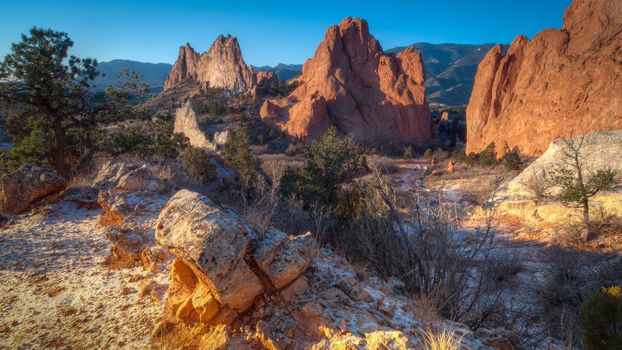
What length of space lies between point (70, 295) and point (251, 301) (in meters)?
2.12

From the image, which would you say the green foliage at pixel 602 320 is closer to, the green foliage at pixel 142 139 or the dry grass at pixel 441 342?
the dry grass at pixel 441 342

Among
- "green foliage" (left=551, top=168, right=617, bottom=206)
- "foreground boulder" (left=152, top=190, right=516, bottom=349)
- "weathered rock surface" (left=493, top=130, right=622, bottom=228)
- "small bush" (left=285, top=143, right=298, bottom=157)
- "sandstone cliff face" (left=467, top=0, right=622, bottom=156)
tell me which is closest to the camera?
"foreground boulder" (left=152, top=190, right=516, bottom=349)

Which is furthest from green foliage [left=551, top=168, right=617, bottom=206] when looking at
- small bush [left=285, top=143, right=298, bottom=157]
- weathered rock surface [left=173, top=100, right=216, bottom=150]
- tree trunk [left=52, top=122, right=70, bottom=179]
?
weathered rock surface [left=173, top=100, right=216, bottom=150]

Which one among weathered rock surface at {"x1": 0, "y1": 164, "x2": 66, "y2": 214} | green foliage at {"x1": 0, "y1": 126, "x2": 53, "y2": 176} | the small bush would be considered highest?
green foliage at {"x1": 0, "y1": 126, "x2": 53, "y2": 176}

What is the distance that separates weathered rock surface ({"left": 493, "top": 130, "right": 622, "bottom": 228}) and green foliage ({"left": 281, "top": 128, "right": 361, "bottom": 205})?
18.8 feet

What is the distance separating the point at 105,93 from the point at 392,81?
34.2 meters

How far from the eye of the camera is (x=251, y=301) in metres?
2.53

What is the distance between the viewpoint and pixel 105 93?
9.56m

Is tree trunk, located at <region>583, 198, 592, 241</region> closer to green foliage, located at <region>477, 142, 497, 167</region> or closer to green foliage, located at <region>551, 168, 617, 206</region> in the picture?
green foliage, located at <region>551, 168, 617, 206</region>

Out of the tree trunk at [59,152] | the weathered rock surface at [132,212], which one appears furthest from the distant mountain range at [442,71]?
the weathered rock surface at [132,212]

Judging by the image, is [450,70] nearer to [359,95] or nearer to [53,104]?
[359,95]

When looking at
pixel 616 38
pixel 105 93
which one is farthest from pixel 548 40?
pixel 105 93

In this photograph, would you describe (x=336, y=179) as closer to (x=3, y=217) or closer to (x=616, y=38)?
(x=3, y=217)

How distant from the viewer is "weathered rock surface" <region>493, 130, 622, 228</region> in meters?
10.5
